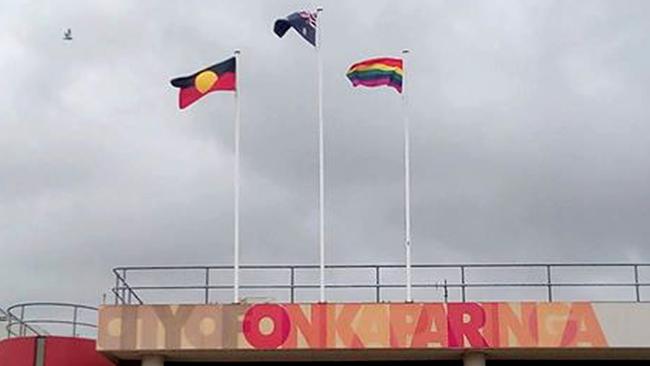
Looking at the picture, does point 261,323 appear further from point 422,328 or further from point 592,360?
point 592,360

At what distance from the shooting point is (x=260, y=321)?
30.3 meters

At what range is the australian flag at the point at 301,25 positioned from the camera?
33594 millimetres

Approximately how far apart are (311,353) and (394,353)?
1938mm

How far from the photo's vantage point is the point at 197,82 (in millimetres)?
33344

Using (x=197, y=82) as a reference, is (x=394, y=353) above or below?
below

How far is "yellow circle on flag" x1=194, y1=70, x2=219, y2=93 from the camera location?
33312 mm

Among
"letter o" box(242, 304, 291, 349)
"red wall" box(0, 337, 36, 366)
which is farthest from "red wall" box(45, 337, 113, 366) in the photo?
"letter o" box(242, 304, 291, 349)

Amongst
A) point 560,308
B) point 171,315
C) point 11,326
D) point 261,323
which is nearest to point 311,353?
point 261,323

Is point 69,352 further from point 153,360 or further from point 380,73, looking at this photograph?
point 380,73

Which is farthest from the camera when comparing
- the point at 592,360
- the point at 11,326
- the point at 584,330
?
the point at 11,326

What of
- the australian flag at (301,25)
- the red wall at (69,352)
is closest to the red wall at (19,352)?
the red wall at (69,352)

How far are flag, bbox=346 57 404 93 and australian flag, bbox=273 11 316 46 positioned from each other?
1536 mm

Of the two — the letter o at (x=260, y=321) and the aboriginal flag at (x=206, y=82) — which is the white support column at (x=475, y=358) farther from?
the aboriginal flag at (x=206, y=82)

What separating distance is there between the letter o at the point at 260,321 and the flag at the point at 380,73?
263 inches
